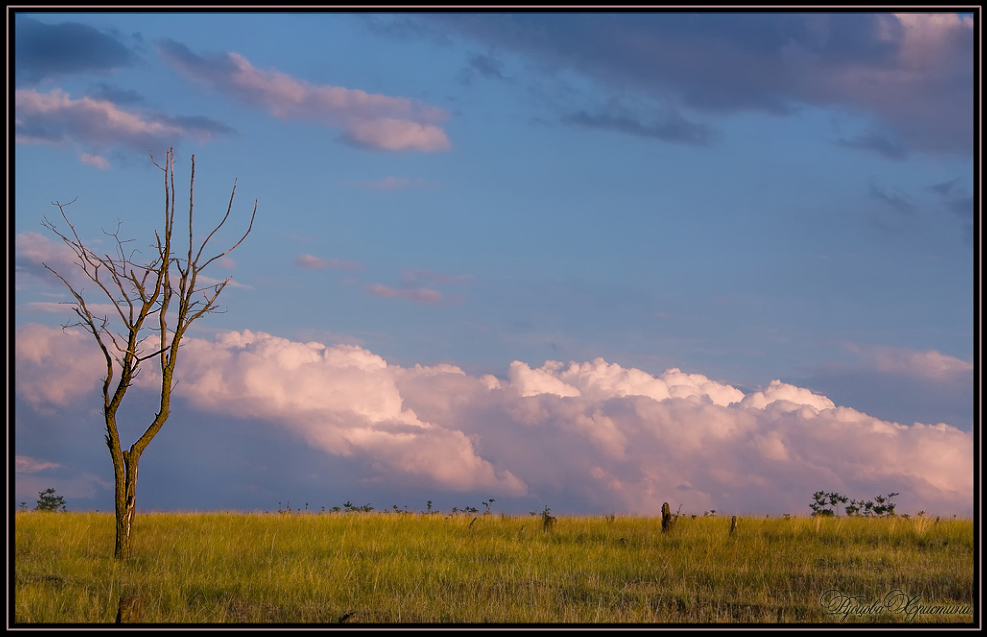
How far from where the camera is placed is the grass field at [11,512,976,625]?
10.8 metres

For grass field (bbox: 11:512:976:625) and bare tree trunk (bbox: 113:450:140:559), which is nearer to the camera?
grass field (bbox: 11:512:976:625)

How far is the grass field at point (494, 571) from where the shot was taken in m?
10.8

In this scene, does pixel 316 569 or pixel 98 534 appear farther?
pixel 98 534

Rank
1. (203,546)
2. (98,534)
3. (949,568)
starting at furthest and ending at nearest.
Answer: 1. (98,534)
2. (203,546)
3. (949,568)

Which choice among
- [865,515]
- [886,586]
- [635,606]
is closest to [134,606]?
[635,606]

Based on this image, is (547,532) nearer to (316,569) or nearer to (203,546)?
(316,569)

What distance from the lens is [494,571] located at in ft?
44.8

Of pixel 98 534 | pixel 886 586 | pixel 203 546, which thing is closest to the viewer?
pixel 886 586

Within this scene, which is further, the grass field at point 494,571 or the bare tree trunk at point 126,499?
the bare tree trunk at point 126,499
